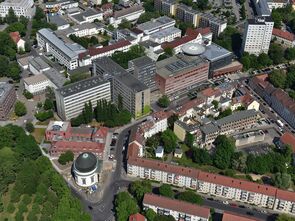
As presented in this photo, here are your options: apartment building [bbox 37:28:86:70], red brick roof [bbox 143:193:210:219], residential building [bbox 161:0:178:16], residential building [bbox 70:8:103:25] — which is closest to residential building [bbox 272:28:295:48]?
residential building [bbox 161:0:178:16]

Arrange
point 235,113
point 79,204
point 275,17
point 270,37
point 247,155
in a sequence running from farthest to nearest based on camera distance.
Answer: point 275,17
point 270,37
point 235,113
point 247,155
point 79,204

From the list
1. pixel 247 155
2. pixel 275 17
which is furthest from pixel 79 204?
pixel 275 17

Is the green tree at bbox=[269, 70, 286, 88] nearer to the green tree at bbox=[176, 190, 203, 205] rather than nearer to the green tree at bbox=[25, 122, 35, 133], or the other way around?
the green tree at bbox=[176, 190, 203, 205]

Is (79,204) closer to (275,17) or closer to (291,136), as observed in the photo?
(291,136)

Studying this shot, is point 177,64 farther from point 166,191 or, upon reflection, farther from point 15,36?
point 15,36

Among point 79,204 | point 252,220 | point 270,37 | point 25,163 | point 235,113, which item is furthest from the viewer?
point 270,37

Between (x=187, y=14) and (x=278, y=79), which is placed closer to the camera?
(x=278, y=79)

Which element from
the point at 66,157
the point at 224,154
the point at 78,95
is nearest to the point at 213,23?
the point at 78,95
